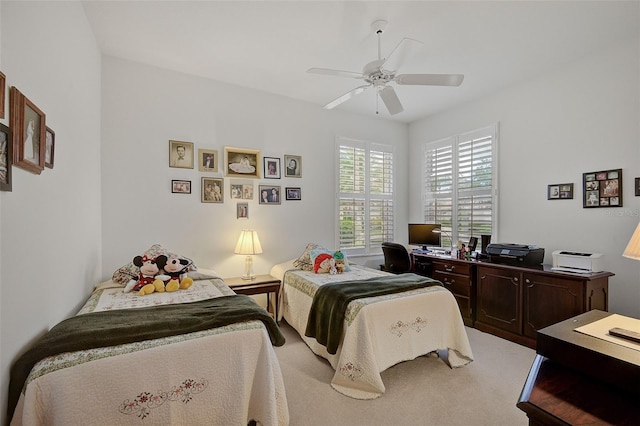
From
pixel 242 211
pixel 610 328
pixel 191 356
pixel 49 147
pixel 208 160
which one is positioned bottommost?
pixel 191 356

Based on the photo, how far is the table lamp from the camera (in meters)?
3.49

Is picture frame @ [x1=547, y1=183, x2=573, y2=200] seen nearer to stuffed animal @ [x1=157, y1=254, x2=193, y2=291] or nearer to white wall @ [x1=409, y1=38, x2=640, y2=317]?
white wall @ [x1=409, y1=38, x2=640, y2=317]

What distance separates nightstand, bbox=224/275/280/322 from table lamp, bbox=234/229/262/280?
5.0 inches

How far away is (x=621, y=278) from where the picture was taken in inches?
111

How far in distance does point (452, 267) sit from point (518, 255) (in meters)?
0.78

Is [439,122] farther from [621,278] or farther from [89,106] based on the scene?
[89,106]

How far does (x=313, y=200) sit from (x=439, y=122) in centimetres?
243

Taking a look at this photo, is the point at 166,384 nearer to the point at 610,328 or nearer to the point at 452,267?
the point at 610,328

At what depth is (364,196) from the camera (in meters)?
4.78

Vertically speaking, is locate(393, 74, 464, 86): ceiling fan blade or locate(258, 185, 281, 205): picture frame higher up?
locate(393, 74, 464, 86): ceiling fan blade

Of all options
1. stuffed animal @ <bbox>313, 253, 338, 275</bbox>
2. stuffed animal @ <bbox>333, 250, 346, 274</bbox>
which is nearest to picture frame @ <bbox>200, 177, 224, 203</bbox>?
stuffed animal @ <bbox>313, 253, 338, 275</bbox>

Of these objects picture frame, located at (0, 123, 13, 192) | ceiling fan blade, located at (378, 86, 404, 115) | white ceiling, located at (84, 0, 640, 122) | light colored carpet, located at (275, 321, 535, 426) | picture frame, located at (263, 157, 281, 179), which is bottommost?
light colored carpet, located at (275, 321, 535, 426)

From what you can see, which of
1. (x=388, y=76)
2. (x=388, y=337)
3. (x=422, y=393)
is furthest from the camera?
(x=388, y=76)

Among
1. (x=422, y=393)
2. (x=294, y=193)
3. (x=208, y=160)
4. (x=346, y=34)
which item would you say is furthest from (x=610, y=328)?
(x=208, y=160)
